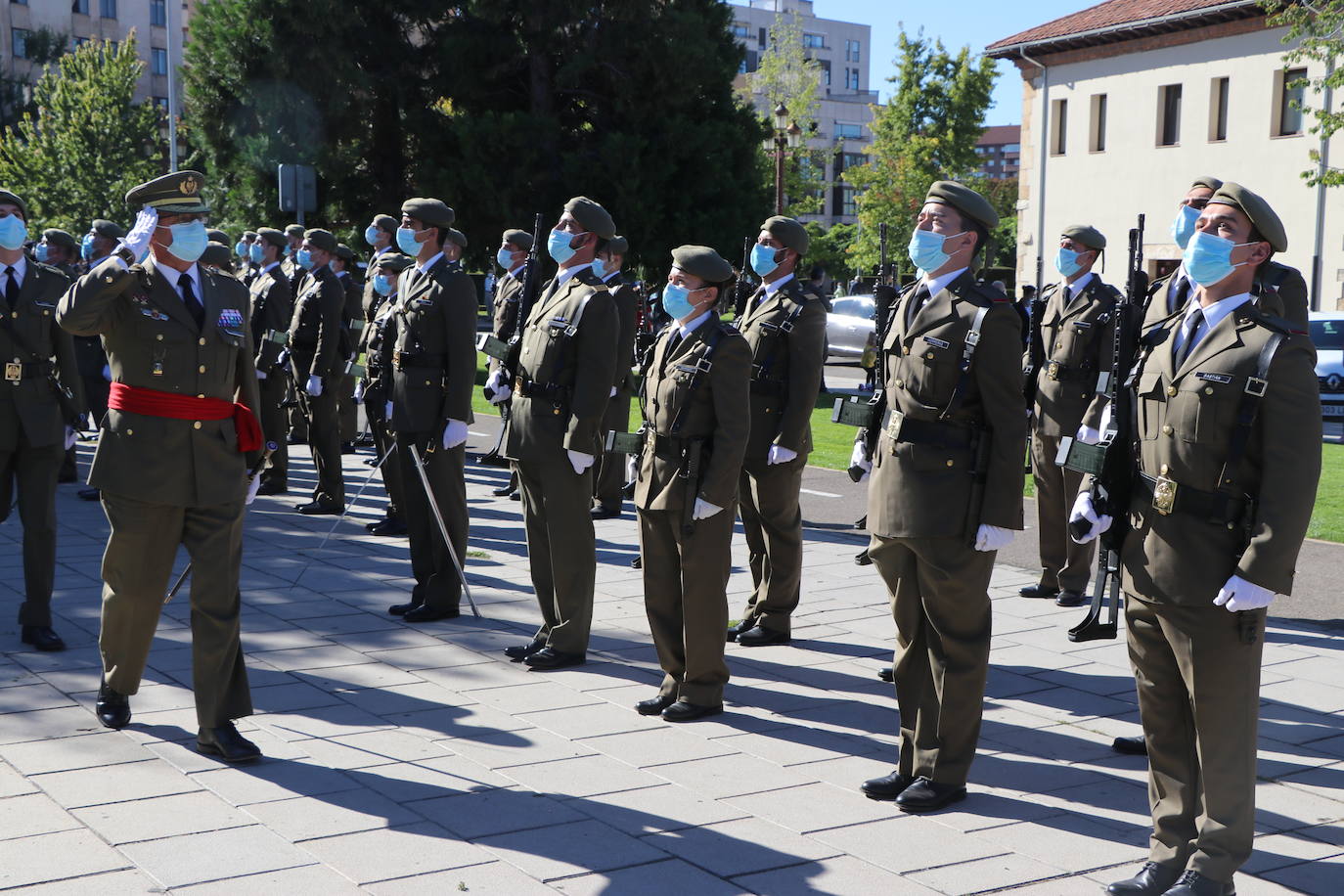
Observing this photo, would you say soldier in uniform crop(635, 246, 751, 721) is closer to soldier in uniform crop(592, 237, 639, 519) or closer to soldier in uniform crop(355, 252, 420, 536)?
soldier in uniform crop(355, 252, 420, 536)

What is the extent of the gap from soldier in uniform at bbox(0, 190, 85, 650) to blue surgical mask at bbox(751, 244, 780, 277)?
3.59m

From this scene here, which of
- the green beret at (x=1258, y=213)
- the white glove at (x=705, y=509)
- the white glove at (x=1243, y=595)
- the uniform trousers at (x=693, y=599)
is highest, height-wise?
the green beret at (x=1258, y=213)

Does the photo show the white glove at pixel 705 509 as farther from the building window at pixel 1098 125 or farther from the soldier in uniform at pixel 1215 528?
the building window at pixel 1098 125

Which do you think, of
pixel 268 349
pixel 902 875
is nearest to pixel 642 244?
pixel 268 349

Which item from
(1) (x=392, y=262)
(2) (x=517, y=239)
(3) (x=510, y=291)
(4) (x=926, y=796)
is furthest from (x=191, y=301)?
(2) (x=517, y=239)

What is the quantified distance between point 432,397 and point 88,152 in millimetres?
34751

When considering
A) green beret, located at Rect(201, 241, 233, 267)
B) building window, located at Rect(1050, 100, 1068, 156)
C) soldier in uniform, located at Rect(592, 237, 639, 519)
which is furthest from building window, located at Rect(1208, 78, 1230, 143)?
green beret, located at Rect(201, 241, 233, 267)

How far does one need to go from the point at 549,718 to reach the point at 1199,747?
2.82m

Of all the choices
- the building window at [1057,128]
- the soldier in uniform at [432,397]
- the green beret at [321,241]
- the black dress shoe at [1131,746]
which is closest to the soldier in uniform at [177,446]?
the soldier in uniform at [432,397]

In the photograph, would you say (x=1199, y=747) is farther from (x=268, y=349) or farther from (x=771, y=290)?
(x=268, y=349)

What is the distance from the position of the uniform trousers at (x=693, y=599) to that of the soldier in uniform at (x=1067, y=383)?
314cm

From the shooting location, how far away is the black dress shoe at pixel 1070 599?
8414 millimetres

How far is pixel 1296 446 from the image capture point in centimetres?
396

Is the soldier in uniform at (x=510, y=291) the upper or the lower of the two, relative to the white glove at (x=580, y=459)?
upper
